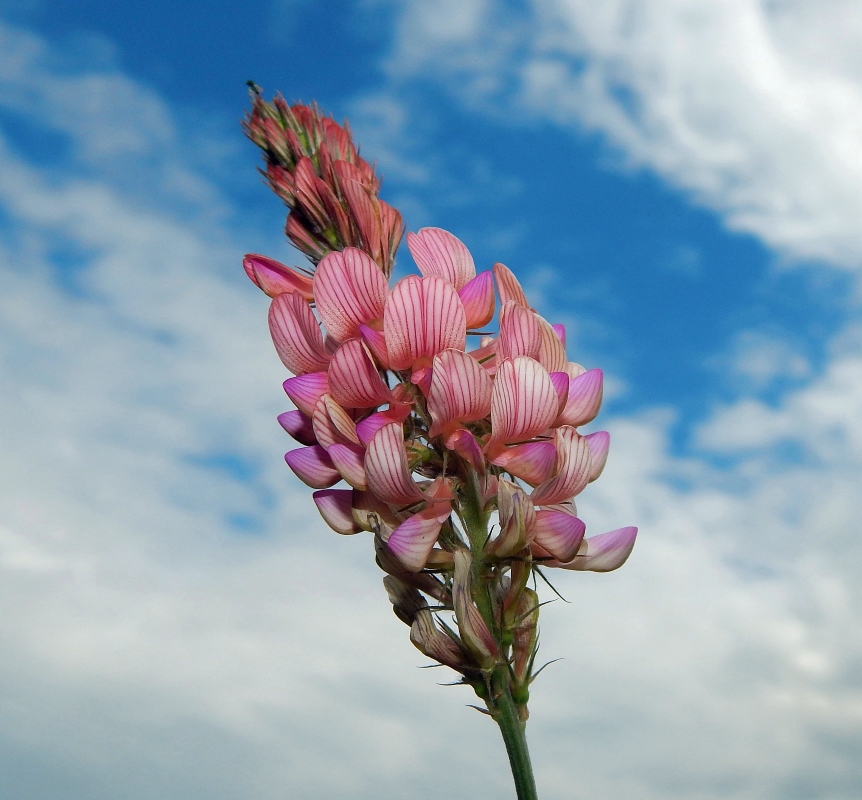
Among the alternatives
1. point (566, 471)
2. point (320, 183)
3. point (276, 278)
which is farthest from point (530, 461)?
point (320, 183)

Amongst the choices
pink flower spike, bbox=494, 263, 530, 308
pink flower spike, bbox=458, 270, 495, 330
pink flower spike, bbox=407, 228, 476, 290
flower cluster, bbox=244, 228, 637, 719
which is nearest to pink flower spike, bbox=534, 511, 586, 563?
flower cluster, bbox=244, 228, 637, 719

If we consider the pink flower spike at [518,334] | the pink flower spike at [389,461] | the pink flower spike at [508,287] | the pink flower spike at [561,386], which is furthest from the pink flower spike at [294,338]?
the pink flower spike at [561,386]

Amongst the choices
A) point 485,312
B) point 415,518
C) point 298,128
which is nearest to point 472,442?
point 415,518

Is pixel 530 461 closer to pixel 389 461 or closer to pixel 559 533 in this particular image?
pixel 559 533

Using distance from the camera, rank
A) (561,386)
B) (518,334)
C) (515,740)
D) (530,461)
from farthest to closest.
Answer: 1. (518,334)
2. (561,386)
3. (530,461)
4. (515,740)

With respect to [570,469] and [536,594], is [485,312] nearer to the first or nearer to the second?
[570,469]

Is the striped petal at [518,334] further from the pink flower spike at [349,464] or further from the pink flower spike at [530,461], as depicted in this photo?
the pink flower spike at [349,464]

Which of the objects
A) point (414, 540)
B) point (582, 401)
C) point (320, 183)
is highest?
point (320, 183)
